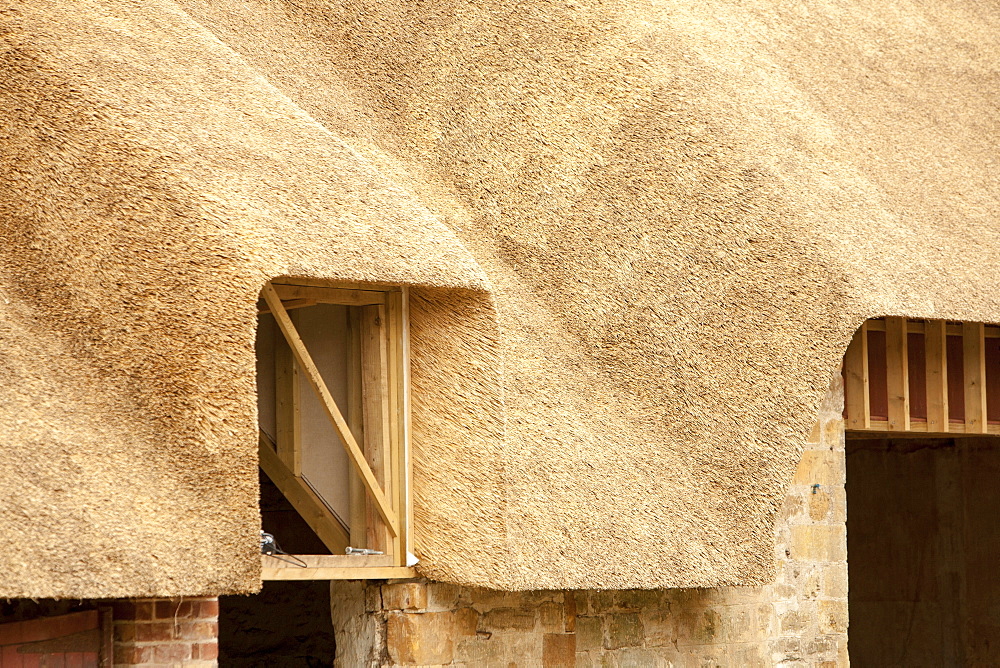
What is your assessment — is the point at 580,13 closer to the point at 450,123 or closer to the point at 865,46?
the point at 450,123

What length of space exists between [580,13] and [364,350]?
331cm

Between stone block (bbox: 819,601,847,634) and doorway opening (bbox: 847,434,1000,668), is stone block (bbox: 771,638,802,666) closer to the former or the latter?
stone block (bbox: 819,601,847,634)

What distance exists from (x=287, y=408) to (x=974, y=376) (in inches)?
188

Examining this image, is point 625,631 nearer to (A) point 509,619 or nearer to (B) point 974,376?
(A) point 509,619

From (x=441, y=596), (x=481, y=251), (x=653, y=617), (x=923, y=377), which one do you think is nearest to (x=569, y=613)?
(x=653, y=617)

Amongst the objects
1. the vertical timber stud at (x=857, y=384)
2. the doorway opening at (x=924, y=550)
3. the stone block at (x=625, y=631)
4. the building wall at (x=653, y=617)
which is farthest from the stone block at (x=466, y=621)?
the doorway opening at (x=924, y=550)

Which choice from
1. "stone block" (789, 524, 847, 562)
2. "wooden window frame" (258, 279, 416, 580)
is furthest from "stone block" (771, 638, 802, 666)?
"wooden window frame" (258, 279, 416, 580)

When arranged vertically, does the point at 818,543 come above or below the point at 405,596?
above

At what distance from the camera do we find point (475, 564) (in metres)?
6.55

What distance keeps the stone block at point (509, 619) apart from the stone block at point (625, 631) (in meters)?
0.53

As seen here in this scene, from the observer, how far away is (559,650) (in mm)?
7367

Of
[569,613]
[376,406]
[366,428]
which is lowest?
[569,613]

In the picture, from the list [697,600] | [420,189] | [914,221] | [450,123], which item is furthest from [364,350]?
[914,221]

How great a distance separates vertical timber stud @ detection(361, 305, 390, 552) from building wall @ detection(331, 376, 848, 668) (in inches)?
13.0
